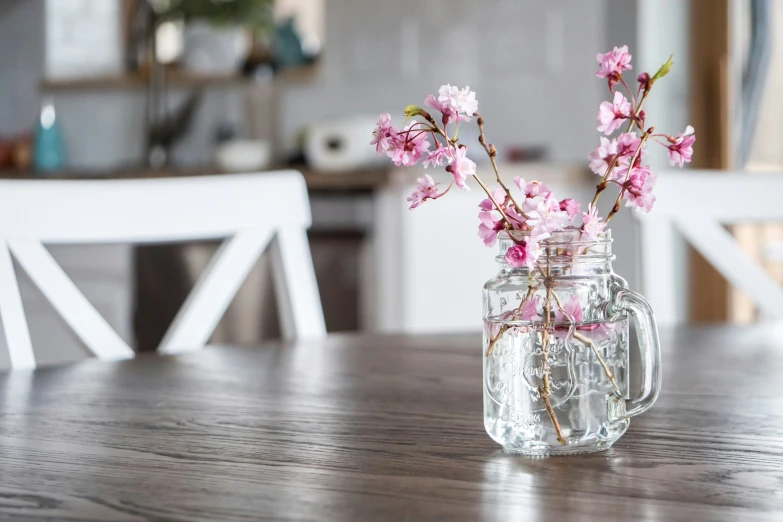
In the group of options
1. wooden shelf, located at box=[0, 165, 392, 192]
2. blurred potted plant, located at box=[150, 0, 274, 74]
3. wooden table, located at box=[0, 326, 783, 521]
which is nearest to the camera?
wooden table, located at box=[0, 326, 783, 521]

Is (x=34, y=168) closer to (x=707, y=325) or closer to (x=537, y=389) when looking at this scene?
(x=707, y=325)

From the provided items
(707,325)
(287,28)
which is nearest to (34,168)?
(287,28)

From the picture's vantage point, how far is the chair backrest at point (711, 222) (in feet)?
4.48

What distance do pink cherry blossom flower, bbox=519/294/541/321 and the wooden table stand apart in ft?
0.27

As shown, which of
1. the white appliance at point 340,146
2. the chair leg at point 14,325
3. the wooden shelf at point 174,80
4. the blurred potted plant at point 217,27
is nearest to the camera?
the chair leg at point 14,325

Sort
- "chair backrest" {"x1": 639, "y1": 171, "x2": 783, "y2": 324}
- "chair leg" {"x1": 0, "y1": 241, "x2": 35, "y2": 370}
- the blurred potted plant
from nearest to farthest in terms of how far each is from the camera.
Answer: "chair leg" {"x1": 0, "y1": 241, "x2": 35, "y2": 370} → "chair backrest" {"x1": 639, "y1": 171, "x2": 783, "y2": 324} → the blurred potted plant

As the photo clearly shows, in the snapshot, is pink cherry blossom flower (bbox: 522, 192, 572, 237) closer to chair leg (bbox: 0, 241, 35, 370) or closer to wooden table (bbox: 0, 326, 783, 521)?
wooden table (bbox: 0, 326, 783, 521)

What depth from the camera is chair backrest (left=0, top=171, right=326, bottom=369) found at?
109 centimetres

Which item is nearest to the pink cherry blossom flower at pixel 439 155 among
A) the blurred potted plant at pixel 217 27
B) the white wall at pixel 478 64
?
the white wall at pixel 478 64

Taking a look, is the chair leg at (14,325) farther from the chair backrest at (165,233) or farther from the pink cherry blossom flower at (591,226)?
the pink cherry blossom flower at (591,226)

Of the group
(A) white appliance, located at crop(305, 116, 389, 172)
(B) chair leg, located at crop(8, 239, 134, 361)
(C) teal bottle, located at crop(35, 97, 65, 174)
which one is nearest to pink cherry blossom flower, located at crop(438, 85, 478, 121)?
(B) chair leg, located at crop(8, 239, 134, 361)

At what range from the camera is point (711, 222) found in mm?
1434

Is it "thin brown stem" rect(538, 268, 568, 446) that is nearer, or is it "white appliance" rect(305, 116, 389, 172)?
"thin brown stem" rect(538, 268, 568, 446)

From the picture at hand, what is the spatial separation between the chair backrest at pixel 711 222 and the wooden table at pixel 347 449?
1.47ft
